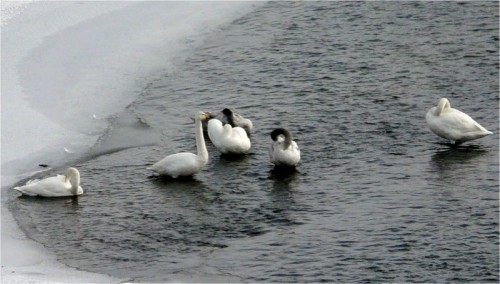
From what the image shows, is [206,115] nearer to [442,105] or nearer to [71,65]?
[442,105]

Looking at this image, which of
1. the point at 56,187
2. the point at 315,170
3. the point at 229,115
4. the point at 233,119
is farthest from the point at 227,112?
the point at 56,187

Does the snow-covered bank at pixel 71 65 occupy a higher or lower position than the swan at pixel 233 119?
higher

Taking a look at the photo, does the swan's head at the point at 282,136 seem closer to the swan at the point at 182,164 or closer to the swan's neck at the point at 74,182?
the swan at the point at 182,164

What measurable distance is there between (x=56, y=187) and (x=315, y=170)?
2.62m

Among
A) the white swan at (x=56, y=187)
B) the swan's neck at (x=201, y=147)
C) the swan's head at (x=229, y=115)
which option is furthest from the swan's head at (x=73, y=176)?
the swan's head at (x=229, y=115)

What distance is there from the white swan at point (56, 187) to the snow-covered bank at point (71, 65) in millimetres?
294

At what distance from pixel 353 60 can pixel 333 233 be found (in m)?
5.43

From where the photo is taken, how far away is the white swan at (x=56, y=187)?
37.6 ft

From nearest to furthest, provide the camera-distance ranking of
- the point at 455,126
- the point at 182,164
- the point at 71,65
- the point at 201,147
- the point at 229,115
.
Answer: the point at 182,164 < the point at 201,147 < the point at 455,126 < the point at 229,115 < the point at 71,65

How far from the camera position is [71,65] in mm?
15391

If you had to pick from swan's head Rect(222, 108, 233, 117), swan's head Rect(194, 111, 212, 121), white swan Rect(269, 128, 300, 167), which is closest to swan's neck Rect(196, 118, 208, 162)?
swan's head Rect(194, 111, 212, 121)

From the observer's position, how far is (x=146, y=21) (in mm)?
17062

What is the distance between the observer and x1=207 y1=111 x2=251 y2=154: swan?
40.9 ft

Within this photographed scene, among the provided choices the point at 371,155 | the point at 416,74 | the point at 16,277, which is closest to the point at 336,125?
the point at 371,155
